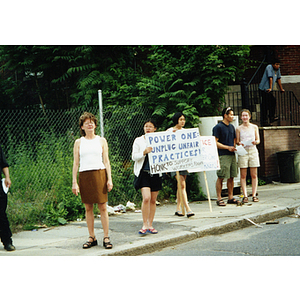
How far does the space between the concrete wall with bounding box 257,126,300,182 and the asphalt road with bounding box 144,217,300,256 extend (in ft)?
16.9

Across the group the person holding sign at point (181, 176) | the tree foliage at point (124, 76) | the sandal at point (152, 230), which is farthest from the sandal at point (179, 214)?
the tree foliage at point (124, 76)

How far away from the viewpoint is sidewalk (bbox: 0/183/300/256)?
A: 5.34 meters

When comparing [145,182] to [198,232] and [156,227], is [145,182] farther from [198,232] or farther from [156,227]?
[198,232]

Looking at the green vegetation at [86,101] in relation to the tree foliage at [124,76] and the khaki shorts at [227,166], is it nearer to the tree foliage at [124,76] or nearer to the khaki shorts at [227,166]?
the tree foliage at [124,76]

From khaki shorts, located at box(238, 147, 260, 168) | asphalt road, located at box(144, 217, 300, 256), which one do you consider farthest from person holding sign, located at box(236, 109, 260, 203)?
asphalt road, located at box(144, 217, 300, 256)

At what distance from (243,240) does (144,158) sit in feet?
6.65

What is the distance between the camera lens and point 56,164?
8031 mm

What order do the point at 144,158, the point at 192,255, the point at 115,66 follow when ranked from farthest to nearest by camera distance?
the point at 115,66 → the point at 144,158 → the point at 192,255

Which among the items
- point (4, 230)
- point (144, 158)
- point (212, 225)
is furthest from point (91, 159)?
point (212, 225)

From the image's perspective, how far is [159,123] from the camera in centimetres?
983

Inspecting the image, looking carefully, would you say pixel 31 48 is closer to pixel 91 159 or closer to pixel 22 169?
pixel 22 169

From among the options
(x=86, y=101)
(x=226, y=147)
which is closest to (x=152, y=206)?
(x=226, y=147)

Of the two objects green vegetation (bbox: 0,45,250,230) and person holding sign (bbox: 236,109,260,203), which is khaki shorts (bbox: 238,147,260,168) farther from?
green vegetation (bbox: 0,45,250,230)

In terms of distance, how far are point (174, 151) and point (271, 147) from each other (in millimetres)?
5917
